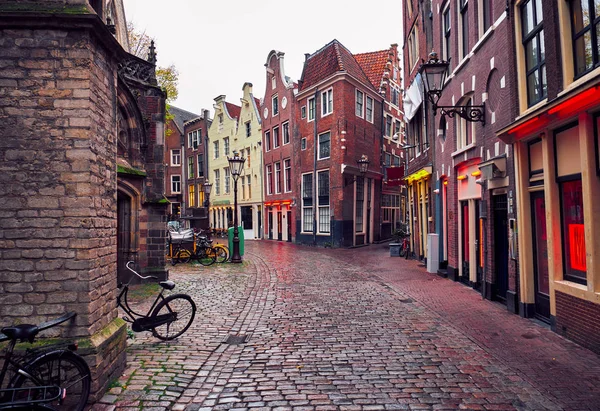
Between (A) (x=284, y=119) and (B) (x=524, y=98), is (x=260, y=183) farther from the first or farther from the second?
(B) (x=524, y=98)

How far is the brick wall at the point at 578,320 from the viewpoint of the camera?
5539mm

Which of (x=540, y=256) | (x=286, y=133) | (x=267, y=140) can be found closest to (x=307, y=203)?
(x=286, y=133)

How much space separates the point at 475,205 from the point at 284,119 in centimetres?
2217

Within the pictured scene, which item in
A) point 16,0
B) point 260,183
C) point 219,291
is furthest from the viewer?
point 260,183

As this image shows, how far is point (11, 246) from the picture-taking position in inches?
163

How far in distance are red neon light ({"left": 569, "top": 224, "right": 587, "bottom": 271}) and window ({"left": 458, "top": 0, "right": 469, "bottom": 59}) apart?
6624mm

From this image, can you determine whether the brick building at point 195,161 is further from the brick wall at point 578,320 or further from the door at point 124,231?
the brick wall at point 578,320

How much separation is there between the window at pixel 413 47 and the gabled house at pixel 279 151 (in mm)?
11199

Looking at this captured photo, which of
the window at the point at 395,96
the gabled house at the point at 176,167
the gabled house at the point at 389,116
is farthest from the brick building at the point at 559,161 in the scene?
the gabled house at the point at 176,167

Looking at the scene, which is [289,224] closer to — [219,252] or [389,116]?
[389,116]

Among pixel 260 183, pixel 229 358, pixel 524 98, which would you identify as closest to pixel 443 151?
pixel 524 98

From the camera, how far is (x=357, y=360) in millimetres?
5312

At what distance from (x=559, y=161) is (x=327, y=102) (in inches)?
841

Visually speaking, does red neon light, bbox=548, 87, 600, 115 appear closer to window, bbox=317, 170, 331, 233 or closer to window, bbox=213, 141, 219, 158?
window, bbox=317, 170, 331, 233
